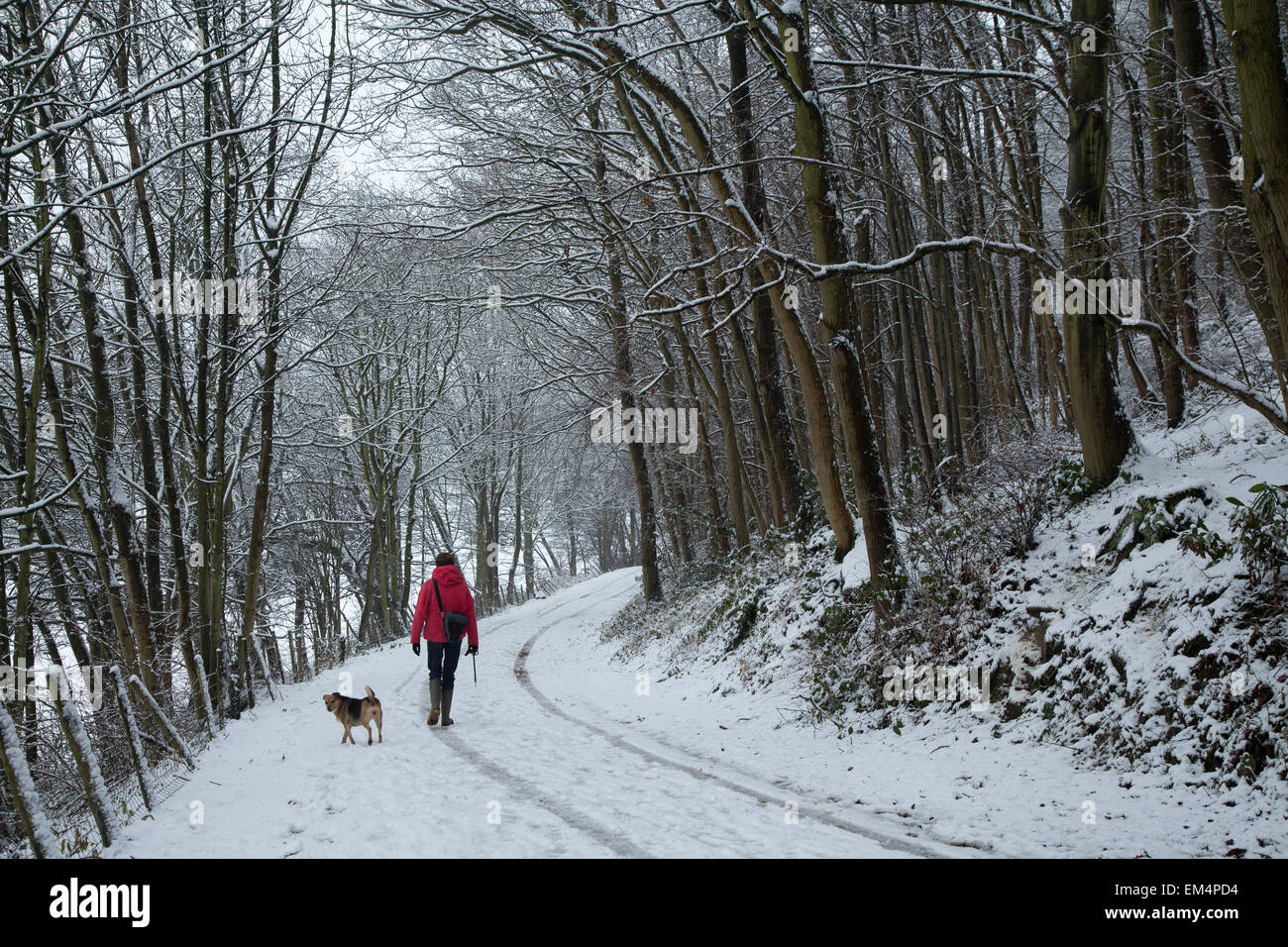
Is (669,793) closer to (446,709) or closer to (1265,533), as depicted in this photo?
(446,709)

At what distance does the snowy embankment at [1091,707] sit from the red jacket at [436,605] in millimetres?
2556

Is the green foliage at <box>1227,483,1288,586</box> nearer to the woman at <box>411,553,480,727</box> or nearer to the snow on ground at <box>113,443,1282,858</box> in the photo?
the snow on ground at <box>113,443,1282,858</box>

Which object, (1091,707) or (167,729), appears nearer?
(1091,707)

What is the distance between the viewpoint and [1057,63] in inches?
320

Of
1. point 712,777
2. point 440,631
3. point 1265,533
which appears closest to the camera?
point 1265,533

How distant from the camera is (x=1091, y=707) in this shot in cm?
579

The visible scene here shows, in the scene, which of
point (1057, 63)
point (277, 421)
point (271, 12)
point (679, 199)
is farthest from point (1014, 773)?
point (277, 421)

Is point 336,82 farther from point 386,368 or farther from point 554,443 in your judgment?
point 554,443

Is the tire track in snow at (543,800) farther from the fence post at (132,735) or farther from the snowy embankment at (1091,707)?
the fence post at (132,735)

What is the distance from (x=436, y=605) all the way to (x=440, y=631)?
328 millimetres

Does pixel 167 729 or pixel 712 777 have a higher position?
pixel 167 729

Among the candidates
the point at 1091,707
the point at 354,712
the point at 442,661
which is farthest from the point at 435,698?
the point at 1091,707

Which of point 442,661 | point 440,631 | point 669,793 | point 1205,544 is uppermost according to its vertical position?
point 1205,544

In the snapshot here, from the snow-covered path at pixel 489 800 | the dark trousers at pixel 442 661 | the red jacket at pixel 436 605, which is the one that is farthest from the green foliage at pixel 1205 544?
the dark trousers at pixel 442 661
